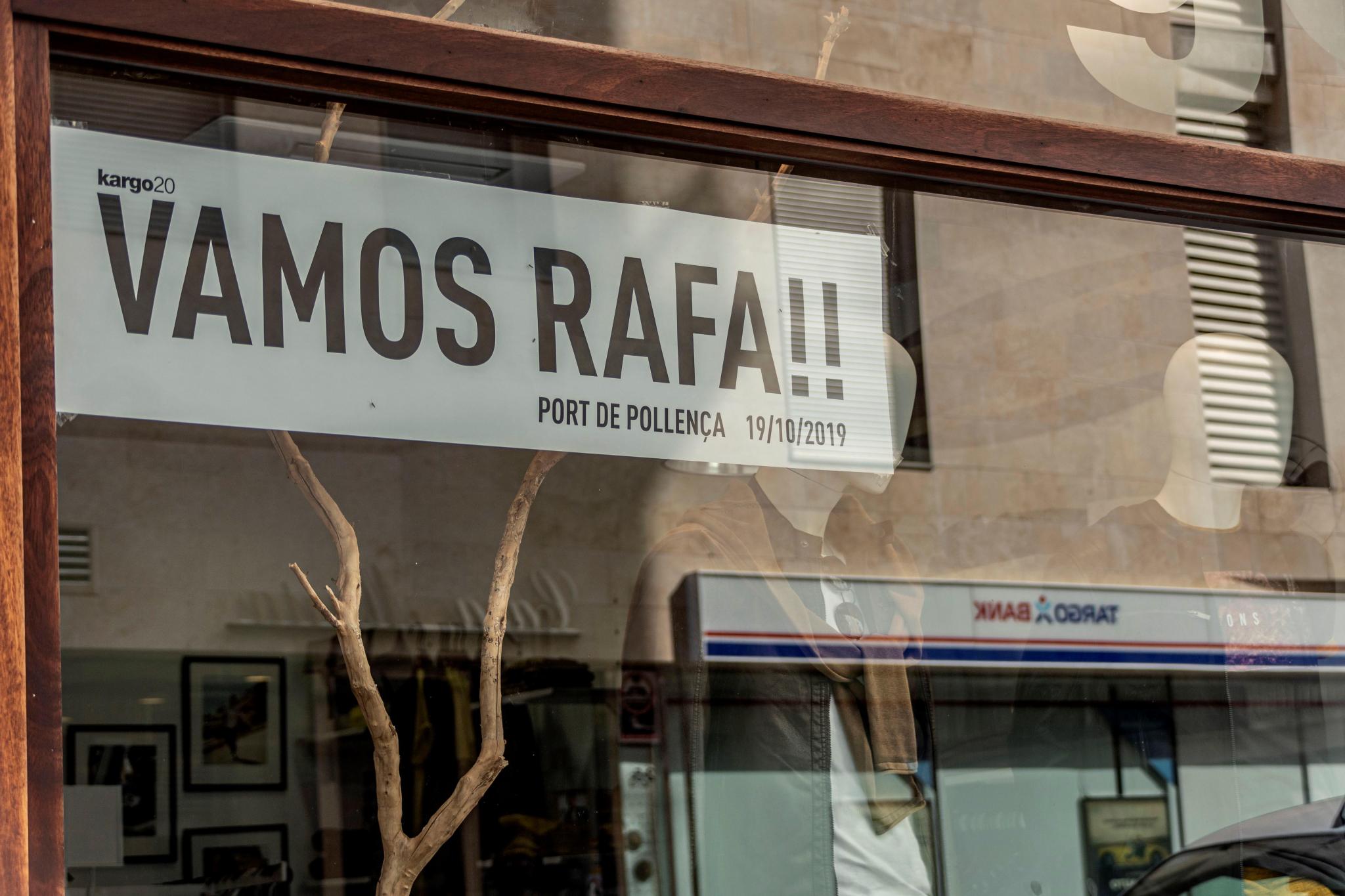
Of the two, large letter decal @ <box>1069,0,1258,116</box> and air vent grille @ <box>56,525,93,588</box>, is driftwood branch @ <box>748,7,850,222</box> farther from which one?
air vent grille @ <box>56,525,93,588</box>

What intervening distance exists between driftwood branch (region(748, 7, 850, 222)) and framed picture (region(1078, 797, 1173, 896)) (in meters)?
1.32

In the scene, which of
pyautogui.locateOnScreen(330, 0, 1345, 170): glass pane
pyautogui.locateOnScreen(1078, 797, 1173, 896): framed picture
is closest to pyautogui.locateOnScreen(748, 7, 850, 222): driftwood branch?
pyautogui.locateOnScreen(330, 0, 1345, 170): glass pane

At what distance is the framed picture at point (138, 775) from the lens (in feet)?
6.68

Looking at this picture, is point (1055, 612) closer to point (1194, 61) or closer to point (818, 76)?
point (1194, 61)

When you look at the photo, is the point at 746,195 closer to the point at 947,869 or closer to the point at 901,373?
the point at 901,373

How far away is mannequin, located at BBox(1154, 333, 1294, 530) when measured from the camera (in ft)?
6.13

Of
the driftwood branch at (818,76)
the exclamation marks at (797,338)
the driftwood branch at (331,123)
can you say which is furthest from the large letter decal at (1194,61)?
Result: the driftwood branch at (331,123)

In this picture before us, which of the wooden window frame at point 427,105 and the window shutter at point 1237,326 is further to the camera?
the window shutter at point 1237,326

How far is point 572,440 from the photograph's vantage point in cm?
132

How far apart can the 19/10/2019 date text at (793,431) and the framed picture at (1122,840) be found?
1112mm

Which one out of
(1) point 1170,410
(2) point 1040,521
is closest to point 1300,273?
(1) point 1170,410

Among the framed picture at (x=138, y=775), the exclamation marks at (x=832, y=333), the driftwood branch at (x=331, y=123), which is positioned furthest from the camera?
the framed picture at (x=138, y=775)

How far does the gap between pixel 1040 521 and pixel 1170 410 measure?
482mm

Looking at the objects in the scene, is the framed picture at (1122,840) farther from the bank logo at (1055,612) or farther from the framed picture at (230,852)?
the framed picture at (230,852)
